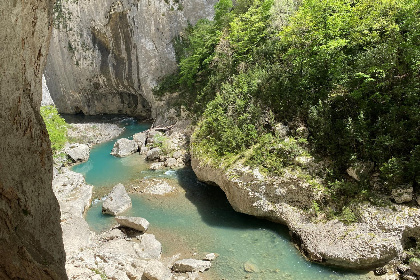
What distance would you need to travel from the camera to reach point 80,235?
12930 mm

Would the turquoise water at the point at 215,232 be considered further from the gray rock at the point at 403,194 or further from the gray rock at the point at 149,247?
the gray rock at the point at 403,194

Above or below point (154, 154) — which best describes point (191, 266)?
below

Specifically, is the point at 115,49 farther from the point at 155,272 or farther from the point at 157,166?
the point at 155,272

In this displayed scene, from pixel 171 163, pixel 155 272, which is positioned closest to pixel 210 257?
pixel 155 272

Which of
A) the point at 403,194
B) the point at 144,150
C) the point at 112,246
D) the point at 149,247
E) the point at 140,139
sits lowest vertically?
the point at 149,247

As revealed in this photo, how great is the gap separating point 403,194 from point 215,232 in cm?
747

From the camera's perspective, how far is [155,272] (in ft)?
35.6

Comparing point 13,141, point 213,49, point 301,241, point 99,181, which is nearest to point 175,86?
point 213,49

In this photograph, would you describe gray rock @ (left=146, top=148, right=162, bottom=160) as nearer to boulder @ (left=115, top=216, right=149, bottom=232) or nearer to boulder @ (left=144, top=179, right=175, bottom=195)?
boulder @ (left=144, top=179, right=175, bottom=195)

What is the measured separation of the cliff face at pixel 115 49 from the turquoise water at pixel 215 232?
15.5m

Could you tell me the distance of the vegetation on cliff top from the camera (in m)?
12.4

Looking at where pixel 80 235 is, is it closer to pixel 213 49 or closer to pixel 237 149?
pixel 237 149

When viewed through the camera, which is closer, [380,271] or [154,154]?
[380,271]

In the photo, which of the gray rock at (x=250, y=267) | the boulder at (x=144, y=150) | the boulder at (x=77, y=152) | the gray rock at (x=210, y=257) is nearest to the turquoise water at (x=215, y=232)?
the gray rock at (x=250, y=267)
